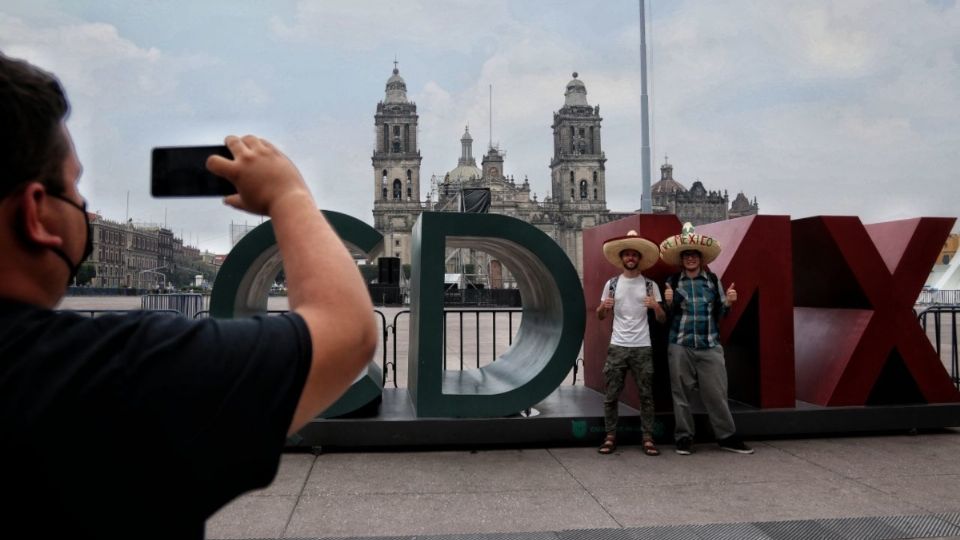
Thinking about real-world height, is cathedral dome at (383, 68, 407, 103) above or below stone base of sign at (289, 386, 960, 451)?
above

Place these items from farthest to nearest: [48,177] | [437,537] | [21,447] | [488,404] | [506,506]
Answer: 1. [488,404]
2. [506,506]
3. [437,537]
4. [48,177]
5. [21,447]

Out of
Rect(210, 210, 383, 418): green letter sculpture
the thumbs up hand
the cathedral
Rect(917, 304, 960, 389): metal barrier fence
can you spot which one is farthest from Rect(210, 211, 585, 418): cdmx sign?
the cathedral

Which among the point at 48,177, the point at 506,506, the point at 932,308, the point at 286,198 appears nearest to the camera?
the point at 48,177

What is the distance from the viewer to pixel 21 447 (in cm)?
86

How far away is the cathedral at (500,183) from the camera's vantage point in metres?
84.6

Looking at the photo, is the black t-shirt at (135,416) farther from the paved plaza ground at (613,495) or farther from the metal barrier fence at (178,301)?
the metal barrier fence at (178,301)

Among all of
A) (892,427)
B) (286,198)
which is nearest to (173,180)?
(286,198)

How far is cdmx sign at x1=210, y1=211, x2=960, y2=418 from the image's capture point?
5898 millimetres

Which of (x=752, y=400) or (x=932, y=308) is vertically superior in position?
(x=932, y=308)

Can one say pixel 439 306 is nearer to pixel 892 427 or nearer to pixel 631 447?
pixel 631 447

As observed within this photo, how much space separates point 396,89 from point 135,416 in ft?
296

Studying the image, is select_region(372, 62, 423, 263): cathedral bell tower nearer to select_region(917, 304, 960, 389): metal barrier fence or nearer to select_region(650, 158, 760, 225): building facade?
select_region(650, 158, 760, 225): building facade

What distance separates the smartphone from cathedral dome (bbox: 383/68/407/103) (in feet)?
291

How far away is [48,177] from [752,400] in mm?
6528
